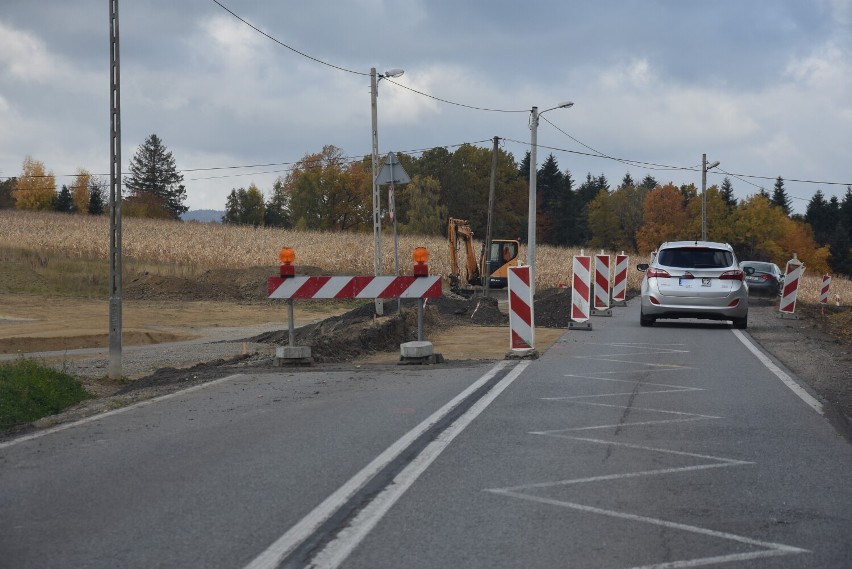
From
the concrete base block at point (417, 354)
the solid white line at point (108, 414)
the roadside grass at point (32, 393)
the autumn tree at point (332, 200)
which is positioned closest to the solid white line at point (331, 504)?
the solid white line at point (108, 414)

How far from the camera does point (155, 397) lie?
38.1 ft

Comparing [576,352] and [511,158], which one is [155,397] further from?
[511,158]

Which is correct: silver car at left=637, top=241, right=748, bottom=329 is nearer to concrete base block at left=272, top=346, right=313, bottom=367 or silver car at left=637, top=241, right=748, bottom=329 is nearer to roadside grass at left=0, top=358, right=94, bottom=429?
concrete base block at left=272, top=346, right=313, bottom=367

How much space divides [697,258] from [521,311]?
7991mm

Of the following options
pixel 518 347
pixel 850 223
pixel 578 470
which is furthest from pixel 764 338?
pixel 850 223

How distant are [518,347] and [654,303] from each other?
716 centimetres

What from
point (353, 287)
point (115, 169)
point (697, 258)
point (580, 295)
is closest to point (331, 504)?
point (353, 287)

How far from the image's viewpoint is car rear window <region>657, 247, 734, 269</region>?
72.9ft

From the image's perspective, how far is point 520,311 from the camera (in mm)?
15680

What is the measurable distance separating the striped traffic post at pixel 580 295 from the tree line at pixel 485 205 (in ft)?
239

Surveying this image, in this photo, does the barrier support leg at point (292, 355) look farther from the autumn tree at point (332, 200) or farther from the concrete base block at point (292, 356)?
the autumn tree at point (332, 200)

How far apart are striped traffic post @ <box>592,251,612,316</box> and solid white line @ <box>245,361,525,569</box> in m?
16.1

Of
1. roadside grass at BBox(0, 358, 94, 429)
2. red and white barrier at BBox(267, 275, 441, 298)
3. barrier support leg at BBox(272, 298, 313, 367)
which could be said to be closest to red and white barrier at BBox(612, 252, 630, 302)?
red and white barrier at BBox(267, 275, 441, 298)

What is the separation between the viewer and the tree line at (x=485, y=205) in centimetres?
10750
